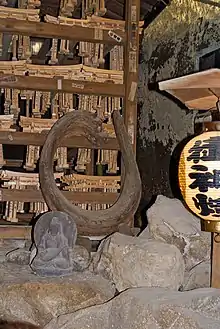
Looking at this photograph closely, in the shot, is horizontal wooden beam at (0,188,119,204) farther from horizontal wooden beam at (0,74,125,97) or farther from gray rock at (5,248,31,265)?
horizontal wooden beam at (0,74,125,97)

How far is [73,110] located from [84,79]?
14.7 inches

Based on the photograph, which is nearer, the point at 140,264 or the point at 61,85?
the point at 140,264

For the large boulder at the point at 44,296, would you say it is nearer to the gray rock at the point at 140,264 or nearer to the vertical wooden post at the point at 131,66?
the gray rock at the point at 140,264

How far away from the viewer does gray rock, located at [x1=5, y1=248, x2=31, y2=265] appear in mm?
4910

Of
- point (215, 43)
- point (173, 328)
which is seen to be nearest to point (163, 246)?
point (173, 328)

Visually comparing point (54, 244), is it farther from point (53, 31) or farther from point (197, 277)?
point (53, 31)

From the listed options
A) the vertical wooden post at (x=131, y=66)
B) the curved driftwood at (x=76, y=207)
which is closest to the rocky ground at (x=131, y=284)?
the curved driftwood at (x=76, y=207)

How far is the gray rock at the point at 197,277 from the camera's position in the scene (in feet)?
15.7

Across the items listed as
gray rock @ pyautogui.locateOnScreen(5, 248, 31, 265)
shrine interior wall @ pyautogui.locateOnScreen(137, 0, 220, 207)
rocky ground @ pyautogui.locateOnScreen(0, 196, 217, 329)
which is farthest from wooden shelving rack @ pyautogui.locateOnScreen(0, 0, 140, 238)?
shrine interior wall @ pyautogui.locateOnScreen(137, 0, 220, 207)

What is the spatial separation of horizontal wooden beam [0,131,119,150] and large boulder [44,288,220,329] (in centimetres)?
226

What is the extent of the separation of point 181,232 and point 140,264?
2.16ft

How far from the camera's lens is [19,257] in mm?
4949

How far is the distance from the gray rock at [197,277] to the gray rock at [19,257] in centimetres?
147

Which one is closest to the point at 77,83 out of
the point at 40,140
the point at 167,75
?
the point at 40,140
